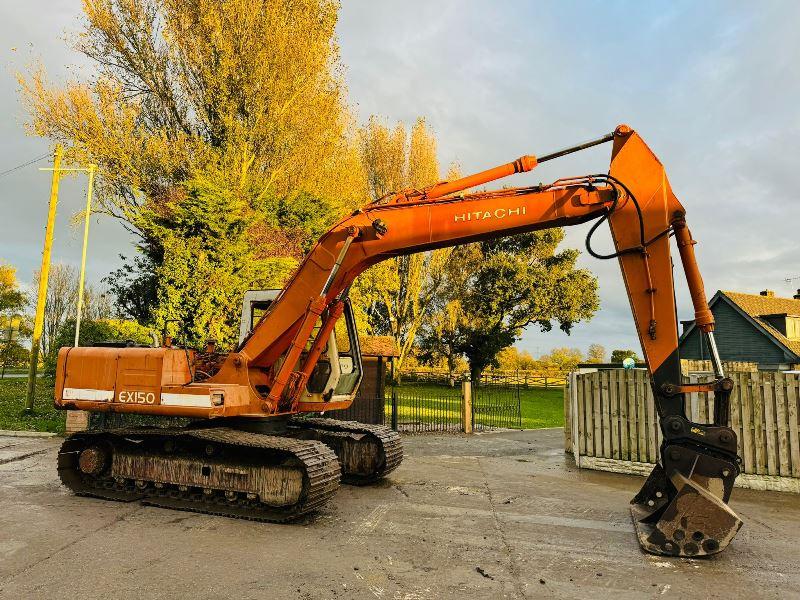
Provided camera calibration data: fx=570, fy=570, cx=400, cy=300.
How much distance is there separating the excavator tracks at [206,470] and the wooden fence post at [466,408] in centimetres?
884

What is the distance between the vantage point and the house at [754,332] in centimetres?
2933

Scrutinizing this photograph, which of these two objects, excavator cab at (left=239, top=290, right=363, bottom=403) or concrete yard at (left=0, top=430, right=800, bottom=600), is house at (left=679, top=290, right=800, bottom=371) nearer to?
concrete yard at (left=0, top=430, right=800, bottom=600)

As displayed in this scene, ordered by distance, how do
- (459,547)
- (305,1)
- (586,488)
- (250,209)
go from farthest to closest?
(305,1) < (250,209) < (586,488) < (459,547)

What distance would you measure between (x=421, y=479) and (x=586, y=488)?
243cm

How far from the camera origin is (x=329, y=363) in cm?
805

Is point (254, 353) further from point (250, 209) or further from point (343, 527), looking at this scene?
point (250, 209)

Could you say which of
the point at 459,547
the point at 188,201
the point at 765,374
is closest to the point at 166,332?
the point at 188,201

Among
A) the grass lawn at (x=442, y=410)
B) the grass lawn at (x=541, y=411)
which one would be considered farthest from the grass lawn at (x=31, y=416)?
the grass lawn at (x=541, y=411)

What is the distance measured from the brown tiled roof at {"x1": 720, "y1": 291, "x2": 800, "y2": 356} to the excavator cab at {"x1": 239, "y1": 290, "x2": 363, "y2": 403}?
28435 millimetres

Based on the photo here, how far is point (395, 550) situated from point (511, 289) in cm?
3128

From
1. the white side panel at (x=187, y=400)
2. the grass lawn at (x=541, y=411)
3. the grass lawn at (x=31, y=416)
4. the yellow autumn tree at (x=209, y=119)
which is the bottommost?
the grass lawn at (x=541, y=411)

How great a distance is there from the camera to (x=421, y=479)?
8727 mm

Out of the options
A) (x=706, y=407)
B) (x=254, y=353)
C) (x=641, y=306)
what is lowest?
(x=706, y=407)

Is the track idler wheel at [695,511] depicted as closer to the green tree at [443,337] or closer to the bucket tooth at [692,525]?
the bucket tooth at [692,525]
